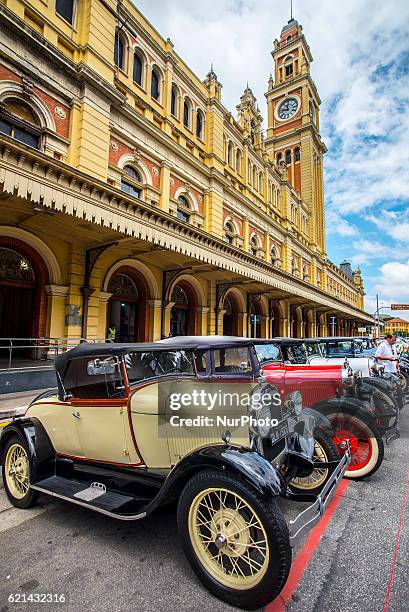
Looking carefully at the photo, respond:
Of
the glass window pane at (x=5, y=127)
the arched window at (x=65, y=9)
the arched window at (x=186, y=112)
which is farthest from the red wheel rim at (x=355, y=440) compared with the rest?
the arched window at (x=186, y=112)

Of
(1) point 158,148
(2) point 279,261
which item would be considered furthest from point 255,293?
(1) point 158,148

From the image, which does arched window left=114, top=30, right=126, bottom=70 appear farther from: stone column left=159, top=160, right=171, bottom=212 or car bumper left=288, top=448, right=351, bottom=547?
car bumper left=288, top=448, right=351, bottom=547

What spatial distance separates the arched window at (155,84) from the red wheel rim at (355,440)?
15925 mm

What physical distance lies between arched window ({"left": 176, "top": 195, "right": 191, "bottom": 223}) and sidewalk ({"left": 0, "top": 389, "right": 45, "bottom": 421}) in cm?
1043

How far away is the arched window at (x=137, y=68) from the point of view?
13977mm

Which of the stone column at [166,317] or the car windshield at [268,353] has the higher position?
the stone column at [166,317]

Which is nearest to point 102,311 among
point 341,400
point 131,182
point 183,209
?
point 131,182

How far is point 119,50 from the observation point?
522 inches

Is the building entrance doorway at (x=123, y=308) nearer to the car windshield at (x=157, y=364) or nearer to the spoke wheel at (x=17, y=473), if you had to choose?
the spoke wheel at (x=17, y=473)

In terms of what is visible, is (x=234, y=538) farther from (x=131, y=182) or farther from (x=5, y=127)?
(x=131, y=182)

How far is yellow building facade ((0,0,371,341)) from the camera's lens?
8727mm

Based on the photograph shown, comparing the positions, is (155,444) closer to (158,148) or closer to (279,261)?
(158,148)

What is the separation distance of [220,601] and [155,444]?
3.69ft

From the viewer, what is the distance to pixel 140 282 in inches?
514
